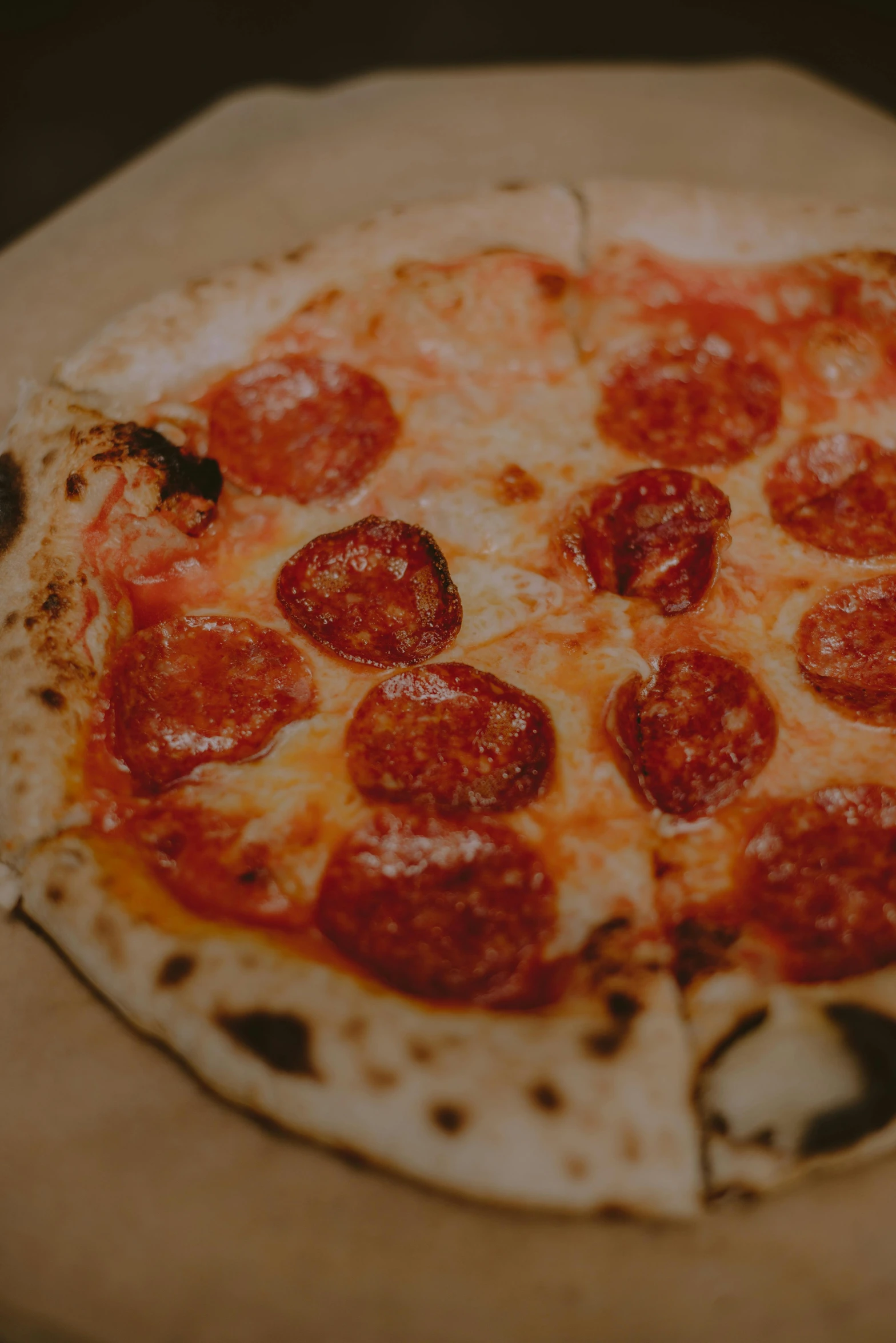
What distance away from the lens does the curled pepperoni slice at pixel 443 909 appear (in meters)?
1.86

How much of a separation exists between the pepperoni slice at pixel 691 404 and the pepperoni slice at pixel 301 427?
618 millimetres

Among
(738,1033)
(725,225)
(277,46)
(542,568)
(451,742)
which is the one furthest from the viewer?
(277,46)

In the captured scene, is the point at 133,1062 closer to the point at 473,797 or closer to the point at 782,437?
the point at 473,797

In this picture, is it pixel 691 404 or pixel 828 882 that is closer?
pixel 828 882

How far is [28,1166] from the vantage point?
1.76 meters

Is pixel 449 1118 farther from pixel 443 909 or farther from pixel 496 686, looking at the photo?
pixel 496 686

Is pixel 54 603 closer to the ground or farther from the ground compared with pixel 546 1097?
farther from the ground

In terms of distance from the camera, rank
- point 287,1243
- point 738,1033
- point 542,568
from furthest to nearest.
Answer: point 542,568
point 738,1033
point 287,1243

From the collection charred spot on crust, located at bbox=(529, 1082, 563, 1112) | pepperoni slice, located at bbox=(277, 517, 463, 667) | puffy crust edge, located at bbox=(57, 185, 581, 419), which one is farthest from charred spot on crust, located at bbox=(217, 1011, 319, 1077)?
puffy crust edge, located at bbox=(57, 185, 581, 419)

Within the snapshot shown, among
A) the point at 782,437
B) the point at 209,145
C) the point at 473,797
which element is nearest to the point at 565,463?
the point at 782,437

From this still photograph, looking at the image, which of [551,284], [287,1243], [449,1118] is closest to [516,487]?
[551,284]

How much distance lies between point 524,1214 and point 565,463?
1.68 m

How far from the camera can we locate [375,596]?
231 cm

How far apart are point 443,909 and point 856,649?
43.2 inches
